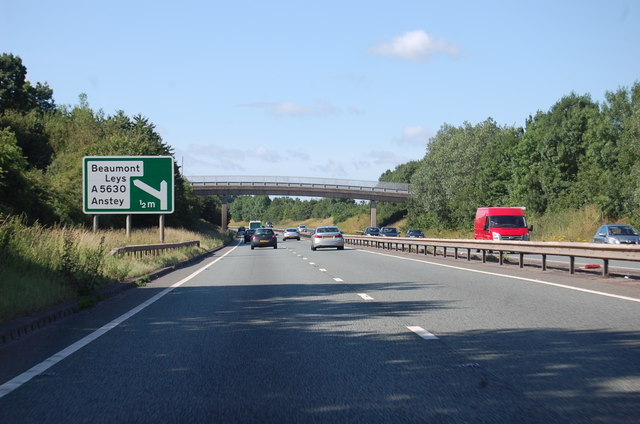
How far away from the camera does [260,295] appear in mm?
15898

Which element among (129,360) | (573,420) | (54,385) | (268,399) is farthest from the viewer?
(129,360)

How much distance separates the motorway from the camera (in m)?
5.83

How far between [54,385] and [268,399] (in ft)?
6.81

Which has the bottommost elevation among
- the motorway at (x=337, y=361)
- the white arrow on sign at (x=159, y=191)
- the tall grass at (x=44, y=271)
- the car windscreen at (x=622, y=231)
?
the motorway at (x=337, y=361)

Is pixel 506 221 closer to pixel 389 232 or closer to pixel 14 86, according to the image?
pixel 389 232

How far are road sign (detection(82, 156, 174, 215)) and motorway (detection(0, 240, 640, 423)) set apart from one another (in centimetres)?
1373

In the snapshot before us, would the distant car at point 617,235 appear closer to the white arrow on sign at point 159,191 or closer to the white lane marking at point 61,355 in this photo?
the white arrow on sign at point 159,191

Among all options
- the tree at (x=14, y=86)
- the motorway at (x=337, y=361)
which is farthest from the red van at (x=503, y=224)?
the tree at (x=14, y=86)

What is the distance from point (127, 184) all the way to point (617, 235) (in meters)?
21.5

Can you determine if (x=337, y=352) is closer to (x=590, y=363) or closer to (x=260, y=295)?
(x=590, y=363)

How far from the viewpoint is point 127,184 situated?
2828 centimetres

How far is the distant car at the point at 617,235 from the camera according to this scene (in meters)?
33.4

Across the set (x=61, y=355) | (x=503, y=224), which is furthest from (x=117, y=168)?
(x=61, y=355)

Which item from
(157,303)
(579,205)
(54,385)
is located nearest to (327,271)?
(157,303)
